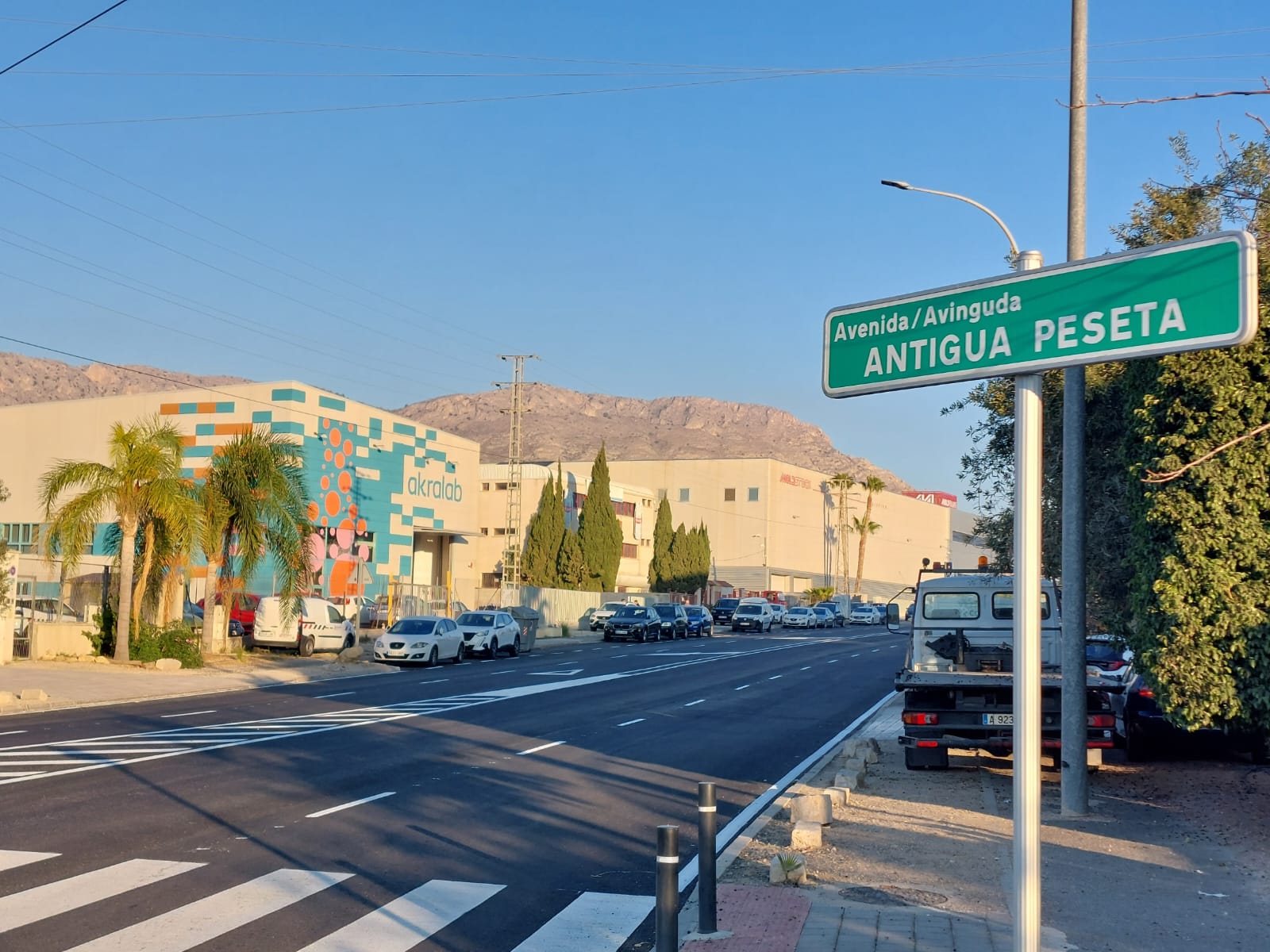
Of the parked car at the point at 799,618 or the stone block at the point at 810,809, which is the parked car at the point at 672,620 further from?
the stone block at the point at 810,809

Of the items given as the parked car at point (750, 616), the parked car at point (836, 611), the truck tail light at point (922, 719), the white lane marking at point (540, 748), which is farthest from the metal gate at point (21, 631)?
the parked car at point (836, 611)

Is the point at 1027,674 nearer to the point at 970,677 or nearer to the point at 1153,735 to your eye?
the point at 970,677

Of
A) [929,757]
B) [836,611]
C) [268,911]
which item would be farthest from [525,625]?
[836,611]

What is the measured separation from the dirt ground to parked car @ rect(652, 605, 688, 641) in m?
41.7

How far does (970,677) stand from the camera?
44.5 feet

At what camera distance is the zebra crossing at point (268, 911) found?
289 inches

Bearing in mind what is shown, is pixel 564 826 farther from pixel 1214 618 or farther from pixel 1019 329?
pixel 1019 329

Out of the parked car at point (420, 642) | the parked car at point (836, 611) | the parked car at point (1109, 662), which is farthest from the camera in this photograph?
the parked car at point (836, 611)

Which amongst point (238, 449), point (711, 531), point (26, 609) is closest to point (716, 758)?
point (238, 449)

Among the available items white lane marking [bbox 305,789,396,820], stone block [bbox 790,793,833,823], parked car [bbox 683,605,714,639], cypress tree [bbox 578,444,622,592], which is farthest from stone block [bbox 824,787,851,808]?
cypress tree [bbox 578,444,622,592]

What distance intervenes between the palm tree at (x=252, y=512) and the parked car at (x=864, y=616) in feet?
201

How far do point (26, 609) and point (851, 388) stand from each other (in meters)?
35.9

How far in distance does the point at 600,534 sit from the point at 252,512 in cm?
4210

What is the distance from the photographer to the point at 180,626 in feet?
105
